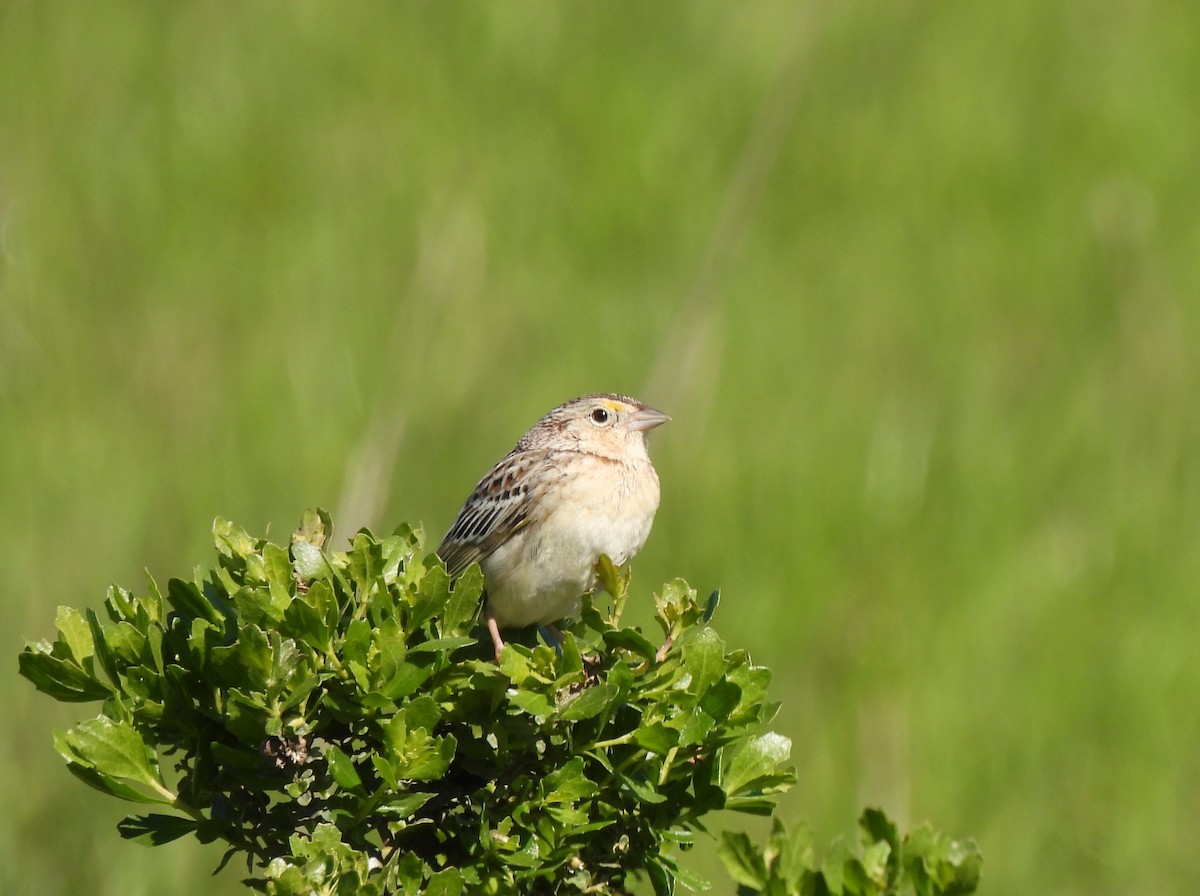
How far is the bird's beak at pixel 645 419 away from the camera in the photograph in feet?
18.1

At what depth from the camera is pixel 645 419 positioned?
18.2 feet

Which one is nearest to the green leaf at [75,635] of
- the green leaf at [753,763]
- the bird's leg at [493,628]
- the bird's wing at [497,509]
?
the green leaf at [753,763]

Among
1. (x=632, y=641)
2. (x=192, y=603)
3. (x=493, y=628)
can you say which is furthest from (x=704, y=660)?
(x=493, y=628)

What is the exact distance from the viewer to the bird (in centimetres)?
484

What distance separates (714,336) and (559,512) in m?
3.33

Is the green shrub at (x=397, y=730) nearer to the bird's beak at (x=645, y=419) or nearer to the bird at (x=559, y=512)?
the bird at (x=559, y=512)

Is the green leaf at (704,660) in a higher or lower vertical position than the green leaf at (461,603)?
lower

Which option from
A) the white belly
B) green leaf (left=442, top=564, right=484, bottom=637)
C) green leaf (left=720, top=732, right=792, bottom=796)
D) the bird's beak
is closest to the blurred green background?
the bird's beak

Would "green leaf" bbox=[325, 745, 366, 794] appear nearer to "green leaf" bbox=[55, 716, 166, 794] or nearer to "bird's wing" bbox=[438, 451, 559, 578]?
"green leaf" bbox=[55, 716, 166, 794]

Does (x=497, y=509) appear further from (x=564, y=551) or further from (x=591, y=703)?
(x=591, y=703)

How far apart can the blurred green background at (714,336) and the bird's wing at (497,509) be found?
0.31m

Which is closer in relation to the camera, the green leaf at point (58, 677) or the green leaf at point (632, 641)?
the green leaf at point (58, 677)

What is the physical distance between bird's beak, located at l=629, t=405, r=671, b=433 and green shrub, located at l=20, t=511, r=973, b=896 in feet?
8.21

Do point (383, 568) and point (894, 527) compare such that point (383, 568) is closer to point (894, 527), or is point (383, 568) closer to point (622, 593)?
point (622, 593)
